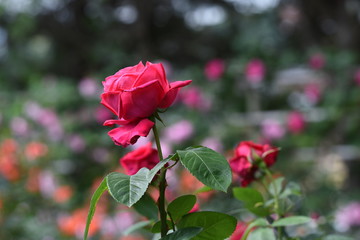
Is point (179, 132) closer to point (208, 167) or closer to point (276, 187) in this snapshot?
point (276, 187)

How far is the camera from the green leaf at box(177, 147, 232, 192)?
0.35 meters

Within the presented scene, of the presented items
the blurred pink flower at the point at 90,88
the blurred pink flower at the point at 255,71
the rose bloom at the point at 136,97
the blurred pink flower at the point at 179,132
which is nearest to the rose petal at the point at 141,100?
the rose bloom at the point at 136,97

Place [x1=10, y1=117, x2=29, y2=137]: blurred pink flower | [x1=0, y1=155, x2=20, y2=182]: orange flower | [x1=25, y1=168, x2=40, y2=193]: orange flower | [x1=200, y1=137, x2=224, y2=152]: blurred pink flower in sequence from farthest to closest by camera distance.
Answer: [x1=10, y1=117, x2=29, y2=137]: blurred pink flower, [x1=200, y1=137, x2=224, y2=152]: blurred pink flower, [x1=25, y1=168, x2=40, y2=193]: orange flower, [x1=0, y1=155, x2=20, y2=182]: orange flower

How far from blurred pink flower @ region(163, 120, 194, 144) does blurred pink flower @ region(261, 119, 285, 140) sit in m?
0.45

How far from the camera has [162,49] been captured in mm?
4062

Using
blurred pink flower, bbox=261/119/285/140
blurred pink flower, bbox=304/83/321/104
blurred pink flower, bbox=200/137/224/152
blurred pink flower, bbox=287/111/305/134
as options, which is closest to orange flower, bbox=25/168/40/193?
blurred pink flower, bbox=200/137/224/152

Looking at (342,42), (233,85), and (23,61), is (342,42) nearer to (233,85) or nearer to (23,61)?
(233,85)

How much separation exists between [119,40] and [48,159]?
161cm

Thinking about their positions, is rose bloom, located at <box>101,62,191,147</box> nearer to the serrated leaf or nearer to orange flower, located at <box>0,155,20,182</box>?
the serrated leaf

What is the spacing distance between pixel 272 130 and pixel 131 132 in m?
2.50

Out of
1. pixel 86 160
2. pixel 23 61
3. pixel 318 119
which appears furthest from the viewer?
pixel 23 61

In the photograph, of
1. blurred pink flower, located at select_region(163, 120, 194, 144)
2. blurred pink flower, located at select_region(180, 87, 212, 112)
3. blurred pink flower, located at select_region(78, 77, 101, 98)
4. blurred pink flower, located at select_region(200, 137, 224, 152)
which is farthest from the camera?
blurred pink flower, located at select_region(78, 77, 101, 98)

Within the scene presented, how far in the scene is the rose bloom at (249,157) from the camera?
0.53 metres

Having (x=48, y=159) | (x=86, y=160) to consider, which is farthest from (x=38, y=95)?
(x=48, y=159)
